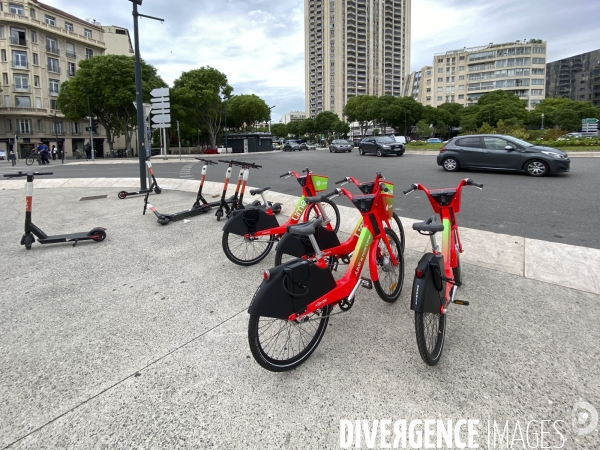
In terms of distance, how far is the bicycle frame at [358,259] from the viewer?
263 cm

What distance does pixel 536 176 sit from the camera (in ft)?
40.7

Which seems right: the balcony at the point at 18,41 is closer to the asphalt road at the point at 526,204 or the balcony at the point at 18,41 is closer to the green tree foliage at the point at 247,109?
the green tree foliage at the point at 247,109

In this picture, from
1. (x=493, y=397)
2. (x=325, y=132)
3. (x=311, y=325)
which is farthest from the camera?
(x=325, y=132)

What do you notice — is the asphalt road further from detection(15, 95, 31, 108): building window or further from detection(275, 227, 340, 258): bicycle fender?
detection(15, 95, 31, 108): building window

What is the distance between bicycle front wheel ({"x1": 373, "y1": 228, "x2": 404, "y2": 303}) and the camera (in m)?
3.53

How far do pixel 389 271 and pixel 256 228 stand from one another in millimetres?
1652

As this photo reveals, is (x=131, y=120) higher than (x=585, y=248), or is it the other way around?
(x=131, y=120)

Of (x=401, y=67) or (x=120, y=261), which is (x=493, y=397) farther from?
(x=401, y=67)

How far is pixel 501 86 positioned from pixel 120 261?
11913 cm

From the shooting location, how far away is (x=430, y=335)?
2.57 m

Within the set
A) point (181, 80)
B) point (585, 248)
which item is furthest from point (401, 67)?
point (585, 248)

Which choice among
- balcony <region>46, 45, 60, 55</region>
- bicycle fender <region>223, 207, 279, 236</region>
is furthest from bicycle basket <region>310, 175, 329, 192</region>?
balcony <region>46, 45, 60, 55</region>

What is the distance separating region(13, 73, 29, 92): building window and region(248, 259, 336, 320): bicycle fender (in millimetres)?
63132

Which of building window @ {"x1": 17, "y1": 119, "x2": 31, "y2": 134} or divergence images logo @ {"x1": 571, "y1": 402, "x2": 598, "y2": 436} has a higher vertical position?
building window @ {"x1": 17, "y1": 119, "x2": 31, "y2": 134}
